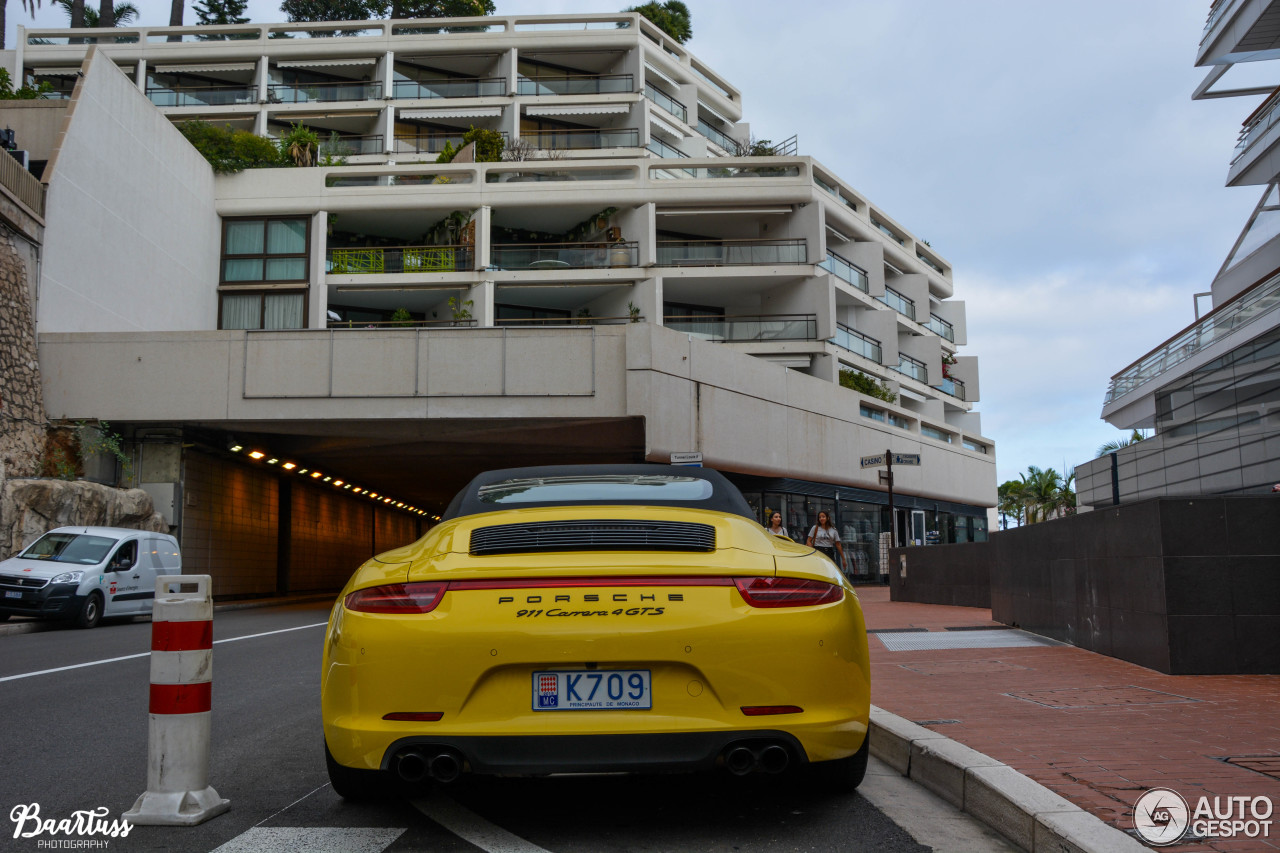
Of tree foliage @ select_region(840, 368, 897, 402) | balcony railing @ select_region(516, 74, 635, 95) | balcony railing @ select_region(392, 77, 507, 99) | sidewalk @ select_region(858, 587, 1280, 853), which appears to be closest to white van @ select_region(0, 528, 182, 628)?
sidewalk @ select_region(858, 587, 1280, 853)

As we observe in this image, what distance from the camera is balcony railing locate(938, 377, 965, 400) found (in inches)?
2136

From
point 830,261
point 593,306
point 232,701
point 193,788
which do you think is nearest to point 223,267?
point 593,306

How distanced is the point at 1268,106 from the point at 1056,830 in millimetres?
32041

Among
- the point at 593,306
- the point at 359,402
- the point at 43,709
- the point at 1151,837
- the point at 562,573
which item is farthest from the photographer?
the point at 593,306

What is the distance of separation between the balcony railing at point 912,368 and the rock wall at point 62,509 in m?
32.7

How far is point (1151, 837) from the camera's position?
338 cm

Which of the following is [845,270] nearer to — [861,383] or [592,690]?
[861,383]

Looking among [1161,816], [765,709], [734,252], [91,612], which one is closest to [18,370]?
[91,612]

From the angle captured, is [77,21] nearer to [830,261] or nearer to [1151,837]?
[830,261]

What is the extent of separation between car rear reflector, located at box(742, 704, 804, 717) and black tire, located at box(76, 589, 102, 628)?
50.8ft

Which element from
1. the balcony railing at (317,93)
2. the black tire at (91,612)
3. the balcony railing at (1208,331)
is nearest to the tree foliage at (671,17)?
the balcony railing at (317,93)

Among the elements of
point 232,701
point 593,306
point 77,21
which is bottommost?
point 232,701

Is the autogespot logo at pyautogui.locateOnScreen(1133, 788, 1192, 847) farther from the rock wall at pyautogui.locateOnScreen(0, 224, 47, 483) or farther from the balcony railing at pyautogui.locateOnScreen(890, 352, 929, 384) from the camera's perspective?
the balcony railing at pyautogui.locateOnScreen(890, 352, 929, 384)

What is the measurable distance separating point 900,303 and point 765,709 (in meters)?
48.6
